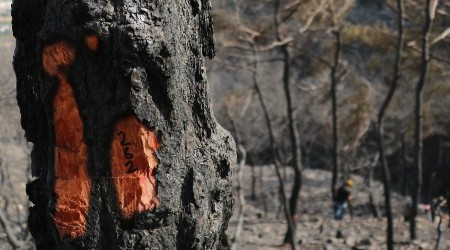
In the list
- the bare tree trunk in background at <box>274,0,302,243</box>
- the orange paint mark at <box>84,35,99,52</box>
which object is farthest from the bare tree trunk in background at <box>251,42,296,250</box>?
the orange paint mark at <box>84,35,99,52</box>

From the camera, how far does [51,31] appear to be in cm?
155

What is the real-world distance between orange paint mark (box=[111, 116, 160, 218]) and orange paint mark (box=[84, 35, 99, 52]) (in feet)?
0.78

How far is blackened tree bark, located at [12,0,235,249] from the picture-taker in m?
1.53

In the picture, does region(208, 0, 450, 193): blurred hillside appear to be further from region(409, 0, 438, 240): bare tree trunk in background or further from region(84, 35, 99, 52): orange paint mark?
region(84, 35, 99, 52): orange paint mark

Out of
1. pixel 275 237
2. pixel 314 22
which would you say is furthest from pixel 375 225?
pixel 314 22

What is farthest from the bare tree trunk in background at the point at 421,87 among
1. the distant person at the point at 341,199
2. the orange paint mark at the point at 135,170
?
the orange paint mark at the point at 135,170

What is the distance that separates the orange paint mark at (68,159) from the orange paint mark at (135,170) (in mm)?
90

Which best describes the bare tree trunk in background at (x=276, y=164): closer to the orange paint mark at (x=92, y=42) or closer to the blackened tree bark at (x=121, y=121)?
the blackened tree bark at (x=121, y=121)

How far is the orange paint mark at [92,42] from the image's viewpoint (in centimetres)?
152

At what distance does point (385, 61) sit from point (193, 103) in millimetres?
15534

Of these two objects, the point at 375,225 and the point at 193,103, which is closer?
the point at 193,103

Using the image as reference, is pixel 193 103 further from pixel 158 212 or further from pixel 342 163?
pixel 342 163

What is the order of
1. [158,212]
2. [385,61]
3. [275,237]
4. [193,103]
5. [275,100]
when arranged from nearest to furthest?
[158,212], [193,103], [275,237], [385,61], [275,100]

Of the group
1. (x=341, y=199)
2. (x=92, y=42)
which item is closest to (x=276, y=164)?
(x=341, y=199)
